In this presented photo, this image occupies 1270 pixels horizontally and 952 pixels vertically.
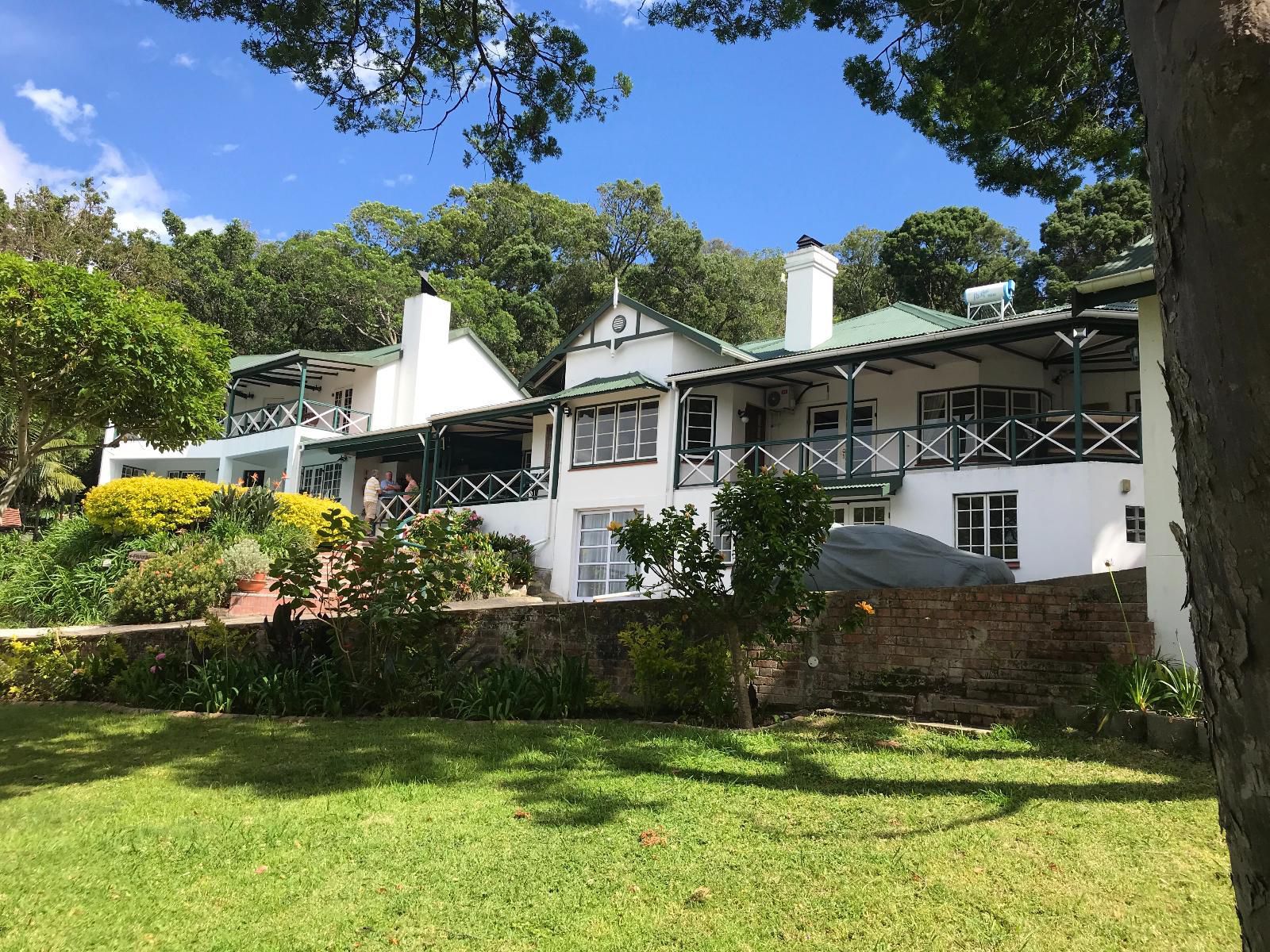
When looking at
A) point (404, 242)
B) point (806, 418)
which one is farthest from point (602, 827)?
point (404, 242)

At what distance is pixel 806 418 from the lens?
2009 cm

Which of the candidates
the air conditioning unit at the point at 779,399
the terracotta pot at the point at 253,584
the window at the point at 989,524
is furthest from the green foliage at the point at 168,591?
the window at the point at 989,524

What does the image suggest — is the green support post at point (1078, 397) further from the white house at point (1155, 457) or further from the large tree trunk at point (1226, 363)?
the large tree trunk at point (1226, 363)

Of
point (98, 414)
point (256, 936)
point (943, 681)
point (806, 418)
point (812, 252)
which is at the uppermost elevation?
point (812, 252)

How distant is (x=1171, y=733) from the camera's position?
21.7 ft

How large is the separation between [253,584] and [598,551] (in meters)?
7.68

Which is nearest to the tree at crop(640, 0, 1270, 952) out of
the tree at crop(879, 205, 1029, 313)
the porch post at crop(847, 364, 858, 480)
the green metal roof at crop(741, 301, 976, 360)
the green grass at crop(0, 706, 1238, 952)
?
the green grass at crop(0, 706, 1238, 952)

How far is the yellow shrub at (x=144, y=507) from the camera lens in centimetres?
1827

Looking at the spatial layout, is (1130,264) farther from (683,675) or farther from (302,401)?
(302,401)

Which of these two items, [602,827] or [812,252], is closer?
[602,827]

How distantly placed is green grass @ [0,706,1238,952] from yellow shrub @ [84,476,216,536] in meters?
11.9

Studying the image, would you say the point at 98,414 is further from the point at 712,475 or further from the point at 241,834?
the point at 712,475

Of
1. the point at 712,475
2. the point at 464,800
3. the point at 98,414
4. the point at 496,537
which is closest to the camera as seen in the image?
the point at 464,800

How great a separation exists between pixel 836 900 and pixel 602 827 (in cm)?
150
